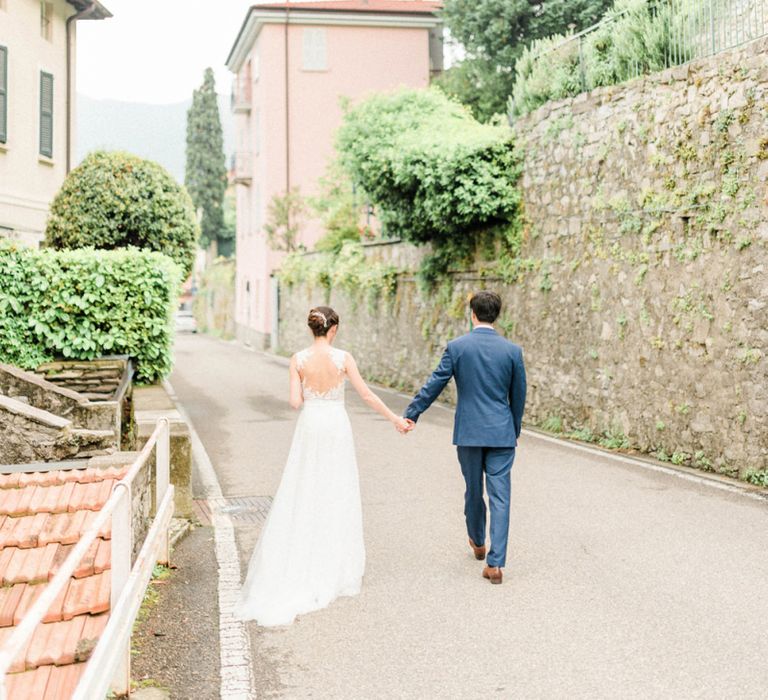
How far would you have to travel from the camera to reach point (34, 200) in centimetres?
1948

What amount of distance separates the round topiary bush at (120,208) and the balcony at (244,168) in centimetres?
2668

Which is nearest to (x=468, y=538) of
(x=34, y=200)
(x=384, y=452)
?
(x=384, y=452)

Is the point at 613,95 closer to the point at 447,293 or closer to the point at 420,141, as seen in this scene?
the point at 420,141

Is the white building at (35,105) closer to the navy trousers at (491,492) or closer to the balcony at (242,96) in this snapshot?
the navy trousers at (491,492)

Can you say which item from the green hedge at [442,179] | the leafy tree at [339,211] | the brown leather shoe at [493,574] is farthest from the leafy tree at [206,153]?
the brown leather shoe at [493,574]

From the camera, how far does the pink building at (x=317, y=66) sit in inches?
1502

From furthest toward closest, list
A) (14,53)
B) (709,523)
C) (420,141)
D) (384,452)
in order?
(14,53), (420,141), (384,452), (709,523)

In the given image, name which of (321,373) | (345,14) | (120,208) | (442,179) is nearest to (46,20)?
(120,208)

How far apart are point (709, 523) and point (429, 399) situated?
9.74 ft

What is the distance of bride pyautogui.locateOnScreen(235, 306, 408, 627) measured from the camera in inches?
242

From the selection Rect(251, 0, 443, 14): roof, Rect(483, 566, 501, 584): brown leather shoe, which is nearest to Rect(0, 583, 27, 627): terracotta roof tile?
Rect(483, 566, 501, 584): brown leather shoe

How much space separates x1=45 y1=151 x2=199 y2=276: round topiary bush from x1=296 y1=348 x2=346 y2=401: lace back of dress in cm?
1013

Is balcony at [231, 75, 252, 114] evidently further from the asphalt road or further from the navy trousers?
the navy trousers

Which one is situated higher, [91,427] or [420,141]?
[420,141]
